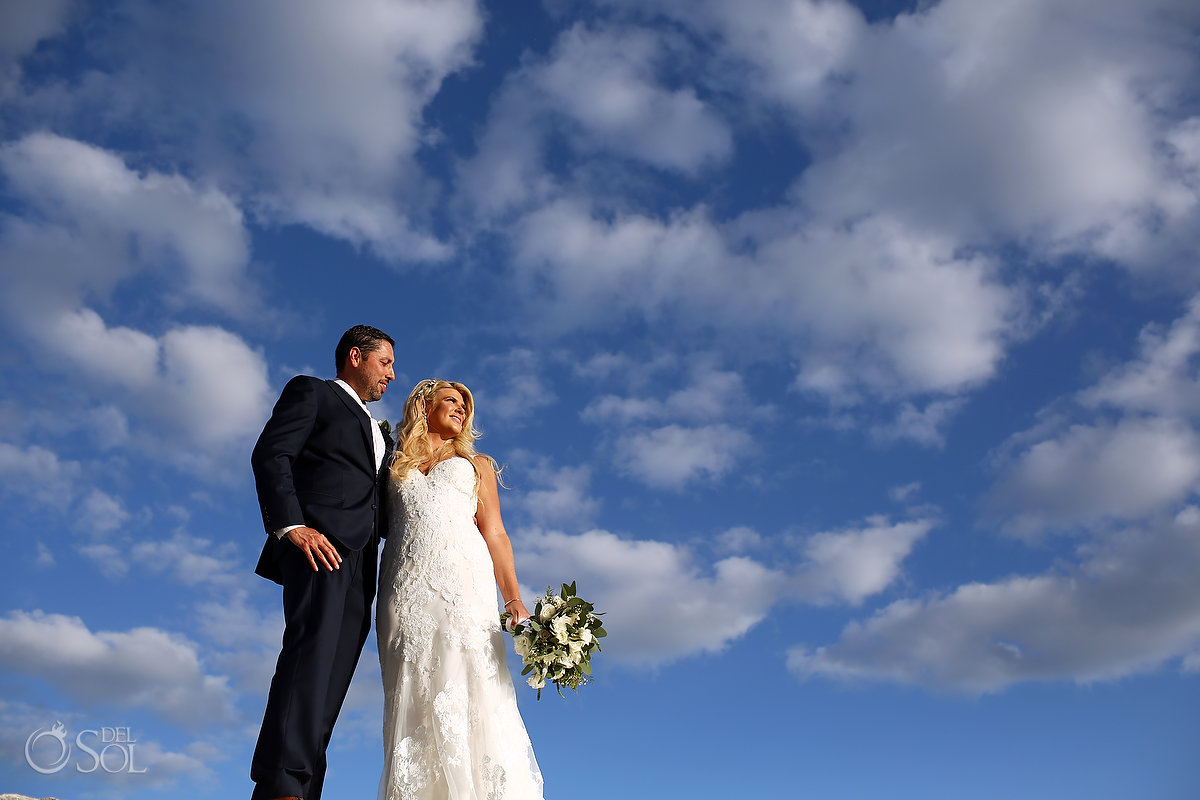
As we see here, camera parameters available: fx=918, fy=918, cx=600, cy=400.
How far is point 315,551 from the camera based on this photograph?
21.6 feet

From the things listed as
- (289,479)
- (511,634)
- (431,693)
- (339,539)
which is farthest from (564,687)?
(289,479)

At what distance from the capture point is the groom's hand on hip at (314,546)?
652cm

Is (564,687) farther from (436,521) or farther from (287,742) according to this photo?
(287,742)

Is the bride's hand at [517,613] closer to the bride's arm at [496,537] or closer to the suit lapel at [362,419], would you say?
the bride's arm at [496,537]

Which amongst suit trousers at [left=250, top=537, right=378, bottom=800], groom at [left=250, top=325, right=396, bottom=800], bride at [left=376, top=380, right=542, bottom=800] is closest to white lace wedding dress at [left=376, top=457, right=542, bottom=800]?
bride at [left=376, top=380, right=542, bottom=800]

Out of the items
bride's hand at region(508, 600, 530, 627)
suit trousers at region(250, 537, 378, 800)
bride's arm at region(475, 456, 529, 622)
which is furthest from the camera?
bride's arm at region(475, 456, 529, 622)

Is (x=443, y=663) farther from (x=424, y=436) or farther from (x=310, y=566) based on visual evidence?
(x=424, y=436)

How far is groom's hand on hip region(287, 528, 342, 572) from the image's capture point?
6.52 meters

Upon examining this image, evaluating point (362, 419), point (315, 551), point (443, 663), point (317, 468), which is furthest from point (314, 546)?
point (443, 663)

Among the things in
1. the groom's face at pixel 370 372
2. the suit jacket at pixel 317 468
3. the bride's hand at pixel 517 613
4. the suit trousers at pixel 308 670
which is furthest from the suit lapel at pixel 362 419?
the bride's hand at pixel 517 613

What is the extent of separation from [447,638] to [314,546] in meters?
1.38

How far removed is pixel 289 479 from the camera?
22.3ft

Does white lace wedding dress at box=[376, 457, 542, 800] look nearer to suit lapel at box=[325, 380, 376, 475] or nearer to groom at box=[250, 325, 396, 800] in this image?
groom at box=[250, 325, 396, 800]

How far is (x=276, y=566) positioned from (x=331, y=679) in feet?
3.19
